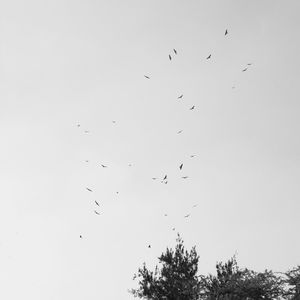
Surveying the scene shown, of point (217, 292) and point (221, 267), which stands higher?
point (221, 267)

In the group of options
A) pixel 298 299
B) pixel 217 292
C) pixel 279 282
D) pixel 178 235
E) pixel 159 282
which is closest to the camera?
pixel 298 299

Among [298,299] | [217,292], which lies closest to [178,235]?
[217,292]

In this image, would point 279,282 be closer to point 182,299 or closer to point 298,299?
point 298,299

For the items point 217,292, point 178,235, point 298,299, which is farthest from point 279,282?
point 178,235

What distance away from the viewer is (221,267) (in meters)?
26.0

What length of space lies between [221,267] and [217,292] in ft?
37.7

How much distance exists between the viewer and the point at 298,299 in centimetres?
1294

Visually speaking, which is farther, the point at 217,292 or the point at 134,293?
the point at 134,293

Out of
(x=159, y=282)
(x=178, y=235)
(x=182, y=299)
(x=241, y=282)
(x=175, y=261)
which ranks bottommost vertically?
(x=241, y=282)

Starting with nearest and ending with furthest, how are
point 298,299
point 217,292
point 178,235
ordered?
point 298,299, point 217,292, point 178,235

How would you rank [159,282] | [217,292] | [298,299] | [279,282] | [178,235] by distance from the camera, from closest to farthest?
[298,299]
[279,282]
[217,292]
[159,282]
[178,235]

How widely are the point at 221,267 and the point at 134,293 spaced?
7.12 m

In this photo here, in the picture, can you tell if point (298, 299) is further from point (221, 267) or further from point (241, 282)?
point (221, 267)

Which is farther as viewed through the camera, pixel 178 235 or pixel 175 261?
pixel 178 235
